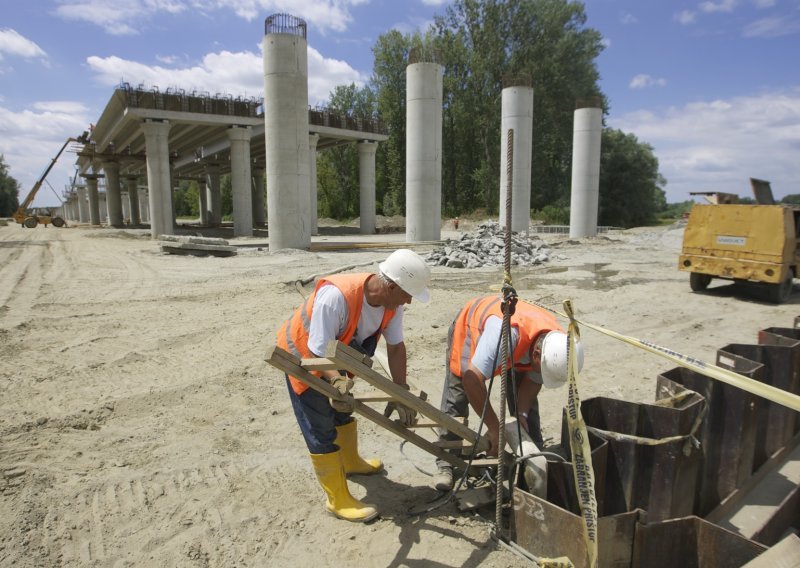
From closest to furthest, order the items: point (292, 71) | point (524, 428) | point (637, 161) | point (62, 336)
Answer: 1. point (524, 428)
2. point (62, 336)
3. point (292, 71)
4. point (637, 161)

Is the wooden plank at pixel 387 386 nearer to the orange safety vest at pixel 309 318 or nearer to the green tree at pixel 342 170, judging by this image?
the orange safety vest at pixel 309 318

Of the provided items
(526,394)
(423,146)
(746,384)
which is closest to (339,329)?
(526,394)

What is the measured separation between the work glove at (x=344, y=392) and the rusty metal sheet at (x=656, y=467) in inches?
59.7

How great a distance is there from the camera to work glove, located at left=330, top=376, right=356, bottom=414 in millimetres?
2771

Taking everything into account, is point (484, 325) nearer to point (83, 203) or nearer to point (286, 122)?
point (286, 122)

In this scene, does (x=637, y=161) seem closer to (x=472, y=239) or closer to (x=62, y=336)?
(x=472, y=239)

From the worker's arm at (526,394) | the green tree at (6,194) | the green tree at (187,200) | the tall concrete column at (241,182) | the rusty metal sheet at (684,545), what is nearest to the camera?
the rusty metal sheet at (684,545)

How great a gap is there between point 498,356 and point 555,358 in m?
0.32

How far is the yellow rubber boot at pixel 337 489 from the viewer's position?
10.4ft

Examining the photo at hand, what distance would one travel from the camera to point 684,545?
2.78 metres

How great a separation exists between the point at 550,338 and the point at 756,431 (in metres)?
2.14

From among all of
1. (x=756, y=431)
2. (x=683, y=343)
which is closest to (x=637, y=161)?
(x=683, y=343)

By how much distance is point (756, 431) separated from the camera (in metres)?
3.90

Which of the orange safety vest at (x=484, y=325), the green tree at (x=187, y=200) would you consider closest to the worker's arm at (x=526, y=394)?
the orange safety vest at (x=484, y=325)
